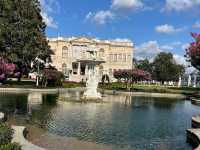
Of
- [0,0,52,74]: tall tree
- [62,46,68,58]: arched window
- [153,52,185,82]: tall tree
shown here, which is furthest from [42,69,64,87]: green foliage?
[62,46,68,58]: arched window

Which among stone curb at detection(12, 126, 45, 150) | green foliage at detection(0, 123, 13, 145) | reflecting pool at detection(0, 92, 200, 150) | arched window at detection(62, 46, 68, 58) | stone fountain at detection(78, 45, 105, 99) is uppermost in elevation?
arched window at detection(62, 46, 68, 58)

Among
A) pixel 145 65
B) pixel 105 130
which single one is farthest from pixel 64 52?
pixel 105 130

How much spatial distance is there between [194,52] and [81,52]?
6632 cm

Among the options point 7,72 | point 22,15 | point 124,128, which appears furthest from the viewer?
point 22,15

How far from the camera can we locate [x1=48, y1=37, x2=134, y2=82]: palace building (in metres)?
119

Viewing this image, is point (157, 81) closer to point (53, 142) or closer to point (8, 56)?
point (8, 56)

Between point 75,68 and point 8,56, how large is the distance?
6632 cm

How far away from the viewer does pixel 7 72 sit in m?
18.5

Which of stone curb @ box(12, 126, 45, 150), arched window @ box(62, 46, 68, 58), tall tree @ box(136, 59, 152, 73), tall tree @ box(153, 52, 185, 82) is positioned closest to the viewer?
stone curb @ box(12, 126, 45, 150)

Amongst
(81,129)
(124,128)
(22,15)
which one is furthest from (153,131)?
(22,15)

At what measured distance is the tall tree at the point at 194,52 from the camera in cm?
4994

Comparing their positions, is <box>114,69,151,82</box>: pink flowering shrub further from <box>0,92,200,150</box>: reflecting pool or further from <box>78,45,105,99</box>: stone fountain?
<box>0,92,200,150</box>: reflecting pool

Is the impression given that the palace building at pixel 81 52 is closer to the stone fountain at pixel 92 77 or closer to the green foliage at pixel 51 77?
the green foliage at pixel 51 77

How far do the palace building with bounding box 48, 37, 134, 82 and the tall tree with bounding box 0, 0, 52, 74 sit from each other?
2105 inches
